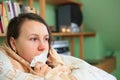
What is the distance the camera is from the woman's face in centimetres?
117

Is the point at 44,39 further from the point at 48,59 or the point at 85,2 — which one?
the point at 85,2

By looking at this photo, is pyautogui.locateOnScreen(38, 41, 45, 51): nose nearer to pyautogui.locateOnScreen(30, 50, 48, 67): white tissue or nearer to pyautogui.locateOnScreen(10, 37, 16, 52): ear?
pyautogui.locateOnScreen(30, 50, 48, 67): white tissue

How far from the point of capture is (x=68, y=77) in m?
1.12

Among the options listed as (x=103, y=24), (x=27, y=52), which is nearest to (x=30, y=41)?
(x=27, y=52)

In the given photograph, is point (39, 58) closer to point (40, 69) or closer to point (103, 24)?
point (40, 69)

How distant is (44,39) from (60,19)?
63.6 inches

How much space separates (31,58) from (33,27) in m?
0.16

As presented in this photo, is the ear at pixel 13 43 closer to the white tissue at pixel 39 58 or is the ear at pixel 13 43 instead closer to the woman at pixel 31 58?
the woman at pixel 31 58

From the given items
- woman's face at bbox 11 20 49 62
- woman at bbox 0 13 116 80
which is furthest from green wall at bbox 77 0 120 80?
woman's face at bbox 11 20 49 62

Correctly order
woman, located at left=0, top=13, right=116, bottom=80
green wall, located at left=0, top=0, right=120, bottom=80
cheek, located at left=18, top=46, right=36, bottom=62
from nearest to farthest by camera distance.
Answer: woman, located at left=0, top=13, right=116, bottom=80, cheek, located at left=18, top=46, right=36, bottom=62, green wall, located at left=0, top=0, right=120, bottom=80

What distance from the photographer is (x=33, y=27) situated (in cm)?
118

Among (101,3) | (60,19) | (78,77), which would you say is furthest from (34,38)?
(101,3)

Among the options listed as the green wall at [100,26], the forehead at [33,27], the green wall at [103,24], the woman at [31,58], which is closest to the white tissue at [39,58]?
the woman at [31,58]

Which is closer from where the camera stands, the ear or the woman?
the woman
